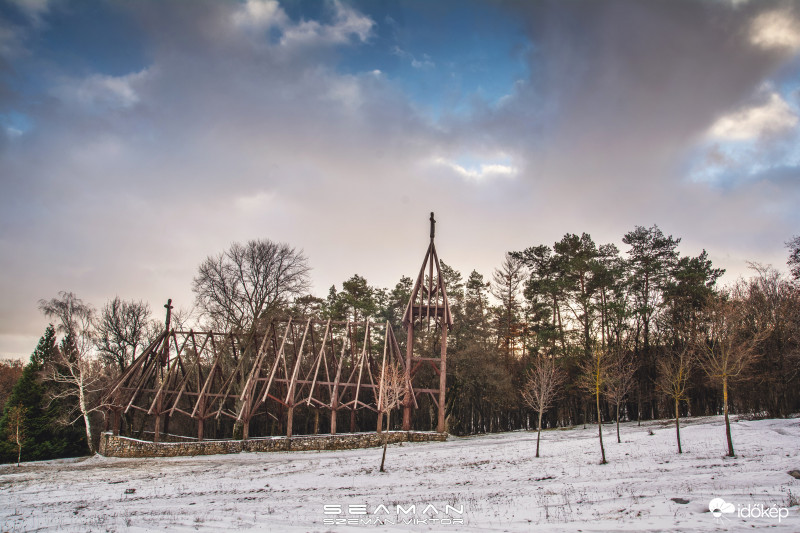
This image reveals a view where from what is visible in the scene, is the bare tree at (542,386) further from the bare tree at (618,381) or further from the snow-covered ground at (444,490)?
the bare tree at (618,381)

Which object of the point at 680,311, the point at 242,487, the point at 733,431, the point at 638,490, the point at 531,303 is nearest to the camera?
the point at 638,490

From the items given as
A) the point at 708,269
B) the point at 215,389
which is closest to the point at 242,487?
the point at 215,389

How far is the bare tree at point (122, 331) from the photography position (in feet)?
123

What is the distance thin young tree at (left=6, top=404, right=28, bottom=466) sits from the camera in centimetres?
2620

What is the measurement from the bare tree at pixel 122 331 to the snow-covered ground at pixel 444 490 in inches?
607

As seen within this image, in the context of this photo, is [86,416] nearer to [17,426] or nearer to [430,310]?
[17,426]

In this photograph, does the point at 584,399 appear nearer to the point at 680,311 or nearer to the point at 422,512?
the point at 680,311

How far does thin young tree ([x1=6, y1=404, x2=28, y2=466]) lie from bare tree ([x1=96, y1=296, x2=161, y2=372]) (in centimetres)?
903

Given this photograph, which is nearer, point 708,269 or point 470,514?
point 470,514

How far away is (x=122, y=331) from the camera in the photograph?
126 ft

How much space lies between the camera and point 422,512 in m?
11.1

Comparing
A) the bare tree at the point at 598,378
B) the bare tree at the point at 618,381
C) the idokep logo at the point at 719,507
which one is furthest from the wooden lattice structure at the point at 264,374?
the idokep logo at the point at 719,507

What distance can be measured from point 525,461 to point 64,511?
1675 centimetres

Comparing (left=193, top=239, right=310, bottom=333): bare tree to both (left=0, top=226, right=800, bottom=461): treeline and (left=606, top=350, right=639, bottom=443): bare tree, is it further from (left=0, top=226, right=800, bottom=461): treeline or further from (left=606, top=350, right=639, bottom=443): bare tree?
(left=606, top=350, right=639, bottom=443): bare tree
